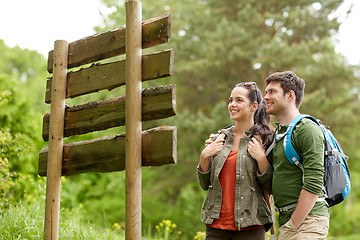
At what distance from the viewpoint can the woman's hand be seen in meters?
2.84

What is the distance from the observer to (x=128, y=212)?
9.14 feet

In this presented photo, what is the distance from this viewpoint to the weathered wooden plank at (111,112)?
2.76 metres

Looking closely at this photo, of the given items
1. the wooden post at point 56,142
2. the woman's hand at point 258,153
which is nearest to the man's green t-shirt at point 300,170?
the woman's hand at point 258,153

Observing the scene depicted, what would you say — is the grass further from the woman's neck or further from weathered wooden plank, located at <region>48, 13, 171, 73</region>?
the woman's neck

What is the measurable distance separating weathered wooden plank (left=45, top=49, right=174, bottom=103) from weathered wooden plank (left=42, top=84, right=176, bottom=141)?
12 centimetres

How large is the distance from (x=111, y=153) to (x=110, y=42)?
89 cm

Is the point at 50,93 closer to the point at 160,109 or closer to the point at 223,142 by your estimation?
the point at 160,109

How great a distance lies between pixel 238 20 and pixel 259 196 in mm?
10710

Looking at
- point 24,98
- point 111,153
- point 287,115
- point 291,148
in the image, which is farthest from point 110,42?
point 24,98

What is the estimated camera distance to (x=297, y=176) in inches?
102

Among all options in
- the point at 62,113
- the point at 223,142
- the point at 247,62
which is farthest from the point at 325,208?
the point at 247,62

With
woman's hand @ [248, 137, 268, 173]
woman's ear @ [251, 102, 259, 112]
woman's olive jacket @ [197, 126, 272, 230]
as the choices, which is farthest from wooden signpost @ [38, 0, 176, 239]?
woman's ear @ [251, 102, 259, 112]

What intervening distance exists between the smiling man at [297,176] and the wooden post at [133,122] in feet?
3.14

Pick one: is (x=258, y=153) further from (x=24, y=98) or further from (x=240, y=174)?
(x=24, y=98)
